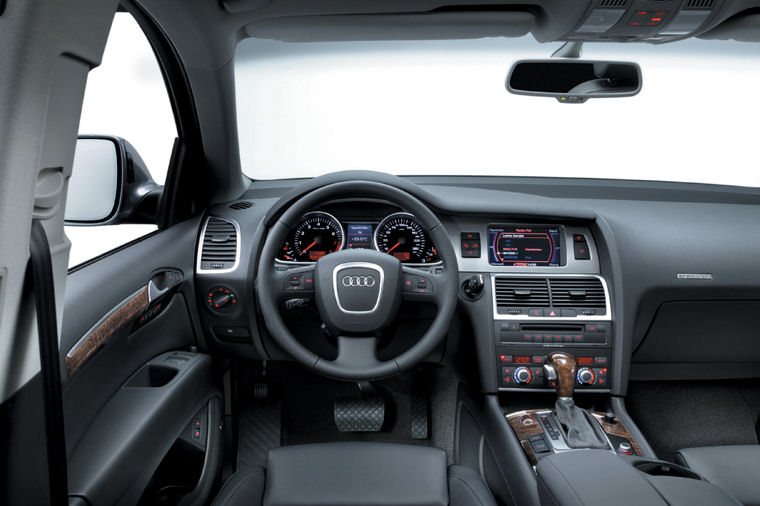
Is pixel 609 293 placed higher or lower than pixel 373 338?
higher

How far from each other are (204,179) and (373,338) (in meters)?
1.01

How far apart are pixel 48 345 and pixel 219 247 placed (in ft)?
4.48

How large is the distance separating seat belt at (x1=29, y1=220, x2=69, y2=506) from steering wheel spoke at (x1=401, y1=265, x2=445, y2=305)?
4.22ft

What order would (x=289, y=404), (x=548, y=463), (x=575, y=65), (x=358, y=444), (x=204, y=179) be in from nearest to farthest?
(x=548, y=463), (x=358, y=444), (x=575, y=65), (x=204, y=179), (x=289, y=404)

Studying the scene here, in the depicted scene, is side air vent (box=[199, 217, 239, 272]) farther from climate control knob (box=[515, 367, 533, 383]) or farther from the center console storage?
the center console storage

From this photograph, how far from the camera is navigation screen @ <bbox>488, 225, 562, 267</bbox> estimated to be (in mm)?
2271

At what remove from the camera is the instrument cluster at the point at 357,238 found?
2146mm

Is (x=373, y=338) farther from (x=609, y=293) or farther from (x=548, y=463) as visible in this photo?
(x=609, y=293)

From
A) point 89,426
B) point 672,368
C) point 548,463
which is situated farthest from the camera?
point 672,368

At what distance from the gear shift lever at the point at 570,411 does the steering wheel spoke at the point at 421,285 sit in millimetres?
514

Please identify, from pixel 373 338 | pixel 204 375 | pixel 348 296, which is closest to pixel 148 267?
pixel 204 375

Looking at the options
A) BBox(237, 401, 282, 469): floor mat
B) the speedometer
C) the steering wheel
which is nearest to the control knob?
the steering wheel

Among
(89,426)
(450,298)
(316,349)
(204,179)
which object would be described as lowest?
Answer: (89,426)

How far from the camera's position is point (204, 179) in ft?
7.65
